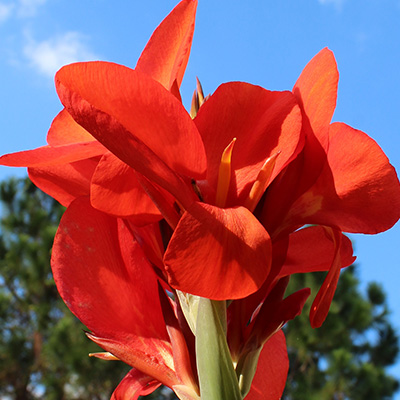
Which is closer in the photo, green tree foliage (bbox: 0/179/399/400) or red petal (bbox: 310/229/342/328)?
red petal (bbox: 310/229/342/328)

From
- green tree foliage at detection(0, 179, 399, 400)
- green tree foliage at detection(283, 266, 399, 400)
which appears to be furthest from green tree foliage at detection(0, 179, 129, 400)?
green tree foliage at detection(283, 266, 399, 400)

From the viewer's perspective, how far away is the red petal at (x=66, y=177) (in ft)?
1.09

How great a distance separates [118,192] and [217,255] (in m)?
0.08

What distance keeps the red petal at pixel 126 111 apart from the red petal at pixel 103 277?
8 cm

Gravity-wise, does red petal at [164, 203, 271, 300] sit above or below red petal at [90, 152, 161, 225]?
below

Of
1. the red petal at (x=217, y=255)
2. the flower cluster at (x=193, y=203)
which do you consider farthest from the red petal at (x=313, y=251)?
the red petal at (x=217, y=255)

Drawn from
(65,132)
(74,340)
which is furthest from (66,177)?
(74,340)

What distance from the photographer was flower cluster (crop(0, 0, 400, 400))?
0.25 m

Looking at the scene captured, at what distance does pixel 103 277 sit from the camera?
32cm

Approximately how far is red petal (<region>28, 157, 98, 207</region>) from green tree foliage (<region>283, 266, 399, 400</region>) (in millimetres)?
4202

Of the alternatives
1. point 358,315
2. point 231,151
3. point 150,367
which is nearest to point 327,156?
point 231,151

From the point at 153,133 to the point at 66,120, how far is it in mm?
109

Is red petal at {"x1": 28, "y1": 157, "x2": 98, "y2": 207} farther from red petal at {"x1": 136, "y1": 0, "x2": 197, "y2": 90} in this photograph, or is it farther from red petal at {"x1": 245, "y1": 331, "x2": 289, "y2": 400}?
red petal at {"x1": 245, "y1": 331, "x2": 289, "y2": 400}

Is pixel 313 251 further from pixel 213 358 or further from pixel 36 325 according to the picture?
pixel 36 325
